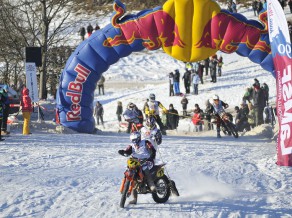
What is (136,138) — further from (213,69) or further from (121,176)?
(213,69)

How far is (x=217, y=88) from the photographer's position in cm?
2819

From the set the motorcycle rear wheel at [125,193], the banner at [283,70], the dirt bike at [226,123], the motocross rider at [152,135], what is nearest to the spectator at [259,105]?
the dirt bike at [226,123]

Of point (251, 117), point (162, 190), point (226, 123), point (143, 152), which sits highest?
point (251, 117)

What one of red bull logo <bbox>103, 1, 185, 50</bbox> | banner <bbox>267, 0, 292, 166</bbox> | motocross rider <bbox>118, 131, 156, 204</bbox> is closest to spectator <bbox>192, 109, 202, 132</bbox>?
red bull logo <bbox>103, 1, 185, 50</bbox>

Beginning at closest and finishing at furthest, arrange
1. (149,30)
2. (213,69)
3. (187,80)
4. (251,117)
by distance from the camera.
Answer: (149,30) < (251,117) < (187,80) < (213,69)

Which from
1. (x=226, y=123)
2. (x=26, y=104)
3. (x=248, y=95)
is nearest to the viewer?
(x=26, y=104)

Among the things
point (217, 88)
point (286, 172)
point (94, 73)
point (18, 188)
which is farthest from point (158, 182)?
point (217, 88)

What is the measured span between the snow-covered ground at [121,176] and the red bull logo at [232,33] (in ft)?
10.3

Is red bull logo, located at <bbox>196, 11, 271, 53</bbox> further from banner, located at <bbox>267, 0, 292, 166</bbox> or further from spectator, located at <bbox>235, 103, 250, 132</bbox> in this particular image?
banner, located at <bbox>267, 0, 292, 166</bbox>

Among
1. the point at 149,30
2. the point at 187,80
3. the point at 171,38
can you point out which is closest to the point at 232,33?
the point at 171,38

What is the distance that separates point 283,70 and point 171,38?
245 inches

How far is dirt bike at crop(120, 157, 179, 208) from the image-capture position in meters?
9.41

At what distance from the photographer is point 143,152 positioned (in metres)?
9.56

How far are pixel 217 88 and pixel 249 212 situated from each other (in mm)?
19011
